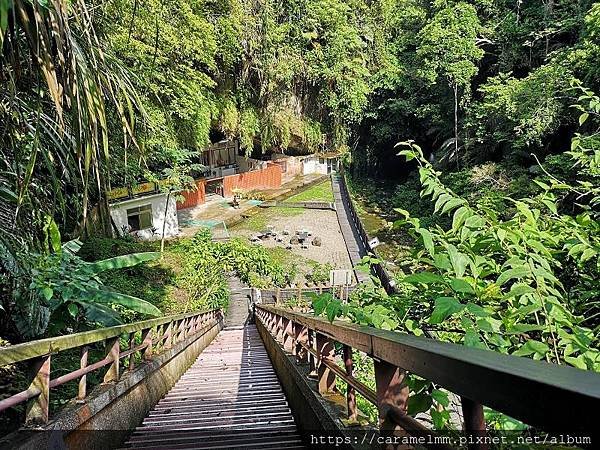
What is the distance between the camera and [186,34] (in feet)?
47.6

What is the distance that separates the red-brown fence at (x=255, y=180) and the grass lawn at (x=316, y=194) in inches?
89.3

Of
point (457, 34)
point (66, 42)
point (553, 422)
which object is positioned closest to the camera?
point (553, 422)

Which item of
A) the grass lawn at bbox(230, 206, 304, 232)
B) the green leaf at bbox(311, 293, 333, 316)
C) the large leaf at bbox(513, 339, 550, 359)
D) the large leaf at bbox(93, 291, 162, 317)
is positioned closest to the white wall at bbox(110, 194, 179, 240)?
the grass lawn at bbox(230, 206, 304, 232)

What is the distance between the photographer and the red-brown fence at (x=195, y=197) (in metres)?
25.4

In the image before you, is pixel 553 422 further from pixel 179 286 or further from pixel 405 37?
pixel 405 37

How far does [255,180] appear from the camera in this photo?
29.7 meters

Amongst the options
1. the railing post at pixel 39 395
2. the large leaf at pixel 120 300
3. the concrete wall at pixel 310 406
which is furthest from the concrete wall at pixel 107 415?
the concrete wall at pixel 310 406

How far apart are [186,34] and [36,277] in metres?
11.8

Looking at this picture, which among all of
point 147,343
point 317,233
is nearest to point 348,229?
point 317,233

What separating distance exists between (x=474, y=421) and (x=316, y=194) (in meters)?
28.7

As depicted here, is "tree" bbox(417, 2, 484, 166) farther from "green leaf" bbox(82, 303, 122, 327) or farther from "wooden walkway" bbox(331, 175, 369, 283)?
"green leaf" bbox(82, 303, 122, 327)

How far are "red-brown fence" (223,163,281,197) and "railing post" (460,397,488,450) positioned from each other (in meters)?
27.3

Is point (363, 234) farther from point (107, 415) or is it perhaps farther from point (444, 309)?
point (444, 309)

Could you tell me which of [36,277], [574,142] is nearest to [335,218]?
[36,277]
